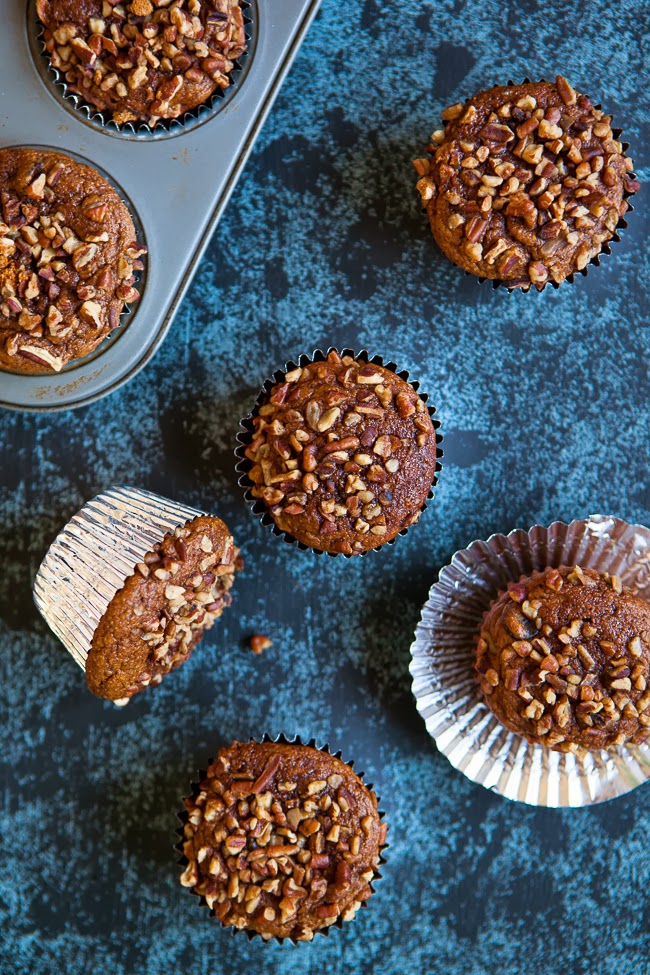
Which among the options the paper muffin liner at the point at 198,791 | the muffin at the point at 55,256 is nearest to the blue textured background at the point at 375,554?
the paper muffin liner at the point at 198,791

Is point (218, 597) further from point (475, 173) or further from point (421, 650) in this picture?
point (475, 173)

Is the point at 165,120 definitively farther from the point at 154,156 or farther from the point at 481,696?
the point at 481,696

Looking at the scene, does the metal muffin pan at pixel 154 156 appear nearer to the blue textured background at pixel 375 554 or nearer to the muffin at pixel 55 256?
the muffin at pixel 55 256

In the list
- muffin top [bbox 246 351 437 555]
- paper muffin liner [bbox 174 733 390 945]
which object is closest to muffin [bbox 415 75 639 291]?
muffin top [bbox 246 351 437 555]

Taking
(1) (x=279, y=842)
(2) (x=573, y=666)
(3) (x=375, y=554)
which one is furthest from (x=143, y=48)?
(1) (x=279, y=842)

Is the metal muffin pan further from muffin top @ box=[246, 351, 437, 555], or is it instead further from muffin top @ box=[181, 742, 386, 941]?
muffin top @ box=[181, 742, 386, 941]

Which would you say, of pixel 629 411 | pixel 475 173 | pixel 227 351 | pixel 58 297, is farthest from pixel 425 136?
pixel 58 297
